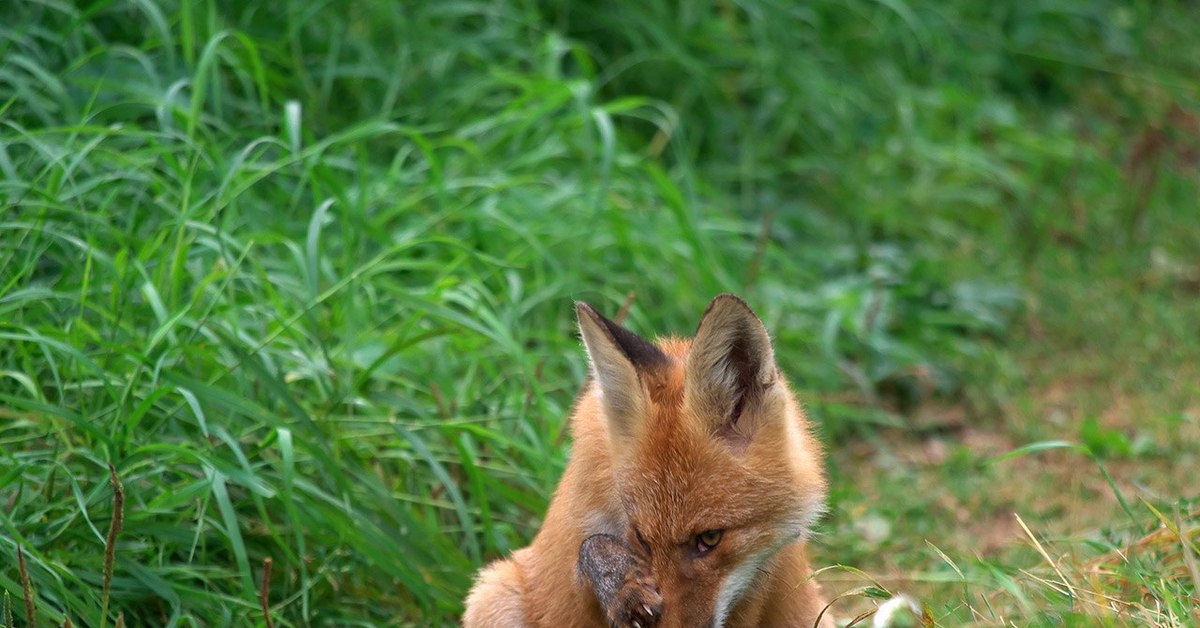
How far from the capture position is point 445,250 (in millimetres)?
6266

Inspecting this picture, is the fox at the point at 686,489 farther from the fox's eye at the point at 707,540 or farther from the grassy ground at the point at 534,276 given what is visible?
the grassy ground at the point at 534,276

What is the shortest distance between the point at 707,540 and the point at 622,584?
0.83 feet

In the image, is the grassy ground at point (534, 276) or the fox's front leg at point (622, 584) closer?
the fox's front leg at point (622, 584)

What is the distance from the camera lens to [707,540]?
3.44m

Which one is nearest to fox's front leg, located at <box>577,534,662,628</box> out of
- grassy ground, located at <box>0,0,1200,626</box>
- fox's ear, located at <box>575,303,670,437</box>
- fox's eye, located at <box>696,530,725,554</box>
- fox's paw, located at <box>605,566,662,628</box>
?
fox's paw, located at <box>605,566,662,628</box>

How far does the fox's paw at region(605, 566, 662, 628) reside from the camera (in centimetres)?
336

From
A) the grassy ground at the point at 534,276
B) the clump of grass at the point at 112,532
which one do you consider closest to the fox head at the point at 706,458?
the grassy ground at the point at 534,276

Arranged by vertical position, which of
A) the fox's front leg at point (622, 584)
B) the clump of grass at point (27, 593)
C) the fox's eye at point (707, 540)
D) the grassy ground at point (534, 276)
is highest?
the fox's eye at point (707, 540)

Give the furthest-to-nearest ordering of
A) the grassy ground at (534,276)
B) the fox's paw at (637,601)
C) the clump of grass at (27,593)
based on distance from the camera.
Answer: the grassy ground at (534,276) → the clump of grass at (27,593) → the fox's paw at (637,601)

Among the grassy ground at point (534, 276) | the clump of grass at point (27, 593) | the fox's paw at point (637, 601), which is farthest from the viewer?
the grassy ground at point (534, 276)

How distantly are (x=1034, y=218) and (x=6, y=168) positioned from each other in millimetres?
6576

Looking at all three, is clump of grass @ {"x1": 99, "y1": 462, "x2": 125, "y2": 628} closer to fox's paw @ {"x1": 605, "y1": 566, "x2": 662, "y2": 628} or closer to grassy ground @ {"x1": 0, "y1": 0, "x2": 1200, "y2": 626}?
grassy ground @ {"x1": 0, "y1": 0, "x2": 1200, "y2": 626}

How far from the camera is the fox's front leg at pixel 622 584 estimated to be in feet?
11.1

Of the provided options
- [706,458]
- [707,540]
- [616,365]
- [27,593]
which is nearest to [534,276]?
[616,365]
